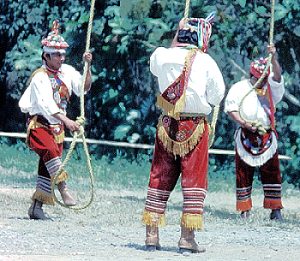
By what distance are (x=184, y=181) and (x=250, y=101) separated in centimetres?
297

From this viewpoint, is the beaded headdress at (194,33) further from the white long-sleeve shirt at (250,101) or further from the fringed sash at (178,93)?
the white long-sleeve shirt at (250,101)

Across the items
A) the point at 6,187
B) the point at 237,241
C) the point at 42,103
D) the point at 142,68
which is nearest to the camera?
the point at 237,241

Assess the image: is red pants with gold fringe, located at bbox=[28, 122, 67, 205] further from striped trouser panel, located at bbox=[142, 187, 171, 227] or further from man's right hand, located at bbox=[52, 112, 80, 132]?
striped trouser panel, located at bbox=[142, 187, 171, 227]

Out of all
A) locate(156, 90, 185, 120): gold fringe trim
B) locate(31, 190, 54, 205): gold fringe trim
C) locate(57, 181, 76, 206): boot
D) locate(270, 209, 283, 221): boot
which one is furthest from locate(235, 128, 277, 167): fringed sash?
locate(156, 90, 185, 120): gold fringe trim

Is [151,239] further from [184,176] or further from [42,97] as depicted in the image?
[42,97]

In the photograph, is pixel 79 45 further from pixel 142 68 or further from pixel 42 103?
pixel 42 103

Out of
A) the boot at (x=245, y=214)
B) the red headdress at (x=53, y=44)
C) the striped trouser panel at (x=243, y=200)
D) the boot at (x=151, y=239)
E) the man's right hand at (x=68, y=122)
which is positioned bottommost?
the boot at (x=245, y=214)

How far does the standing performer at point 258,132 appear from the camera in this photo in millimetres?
12109

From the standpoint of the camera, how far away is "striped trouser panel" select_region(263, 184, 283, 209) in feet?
40.0

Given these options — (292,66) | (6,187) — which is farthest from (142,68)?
(6,187)

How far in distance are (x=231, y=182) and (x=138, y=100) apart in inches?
91.3

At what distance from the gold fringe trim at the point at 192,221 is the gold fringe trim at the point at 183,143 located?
452mm

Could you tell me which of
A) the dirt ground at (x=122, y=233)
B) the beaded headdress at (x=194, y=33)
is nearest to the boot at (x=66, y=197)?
the dirt ground at (x=122, y=233)

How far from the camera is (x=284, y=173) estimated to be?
16.8 m
